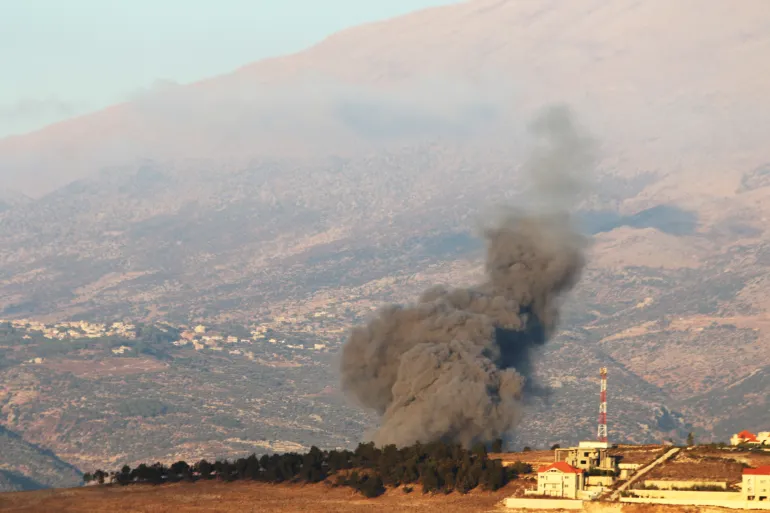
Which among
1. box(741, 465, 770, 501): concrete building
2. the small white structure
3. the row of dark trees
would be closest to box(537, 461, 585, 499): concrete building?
the row of dark trees

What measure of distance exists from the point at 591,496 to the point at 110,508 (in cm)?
3767

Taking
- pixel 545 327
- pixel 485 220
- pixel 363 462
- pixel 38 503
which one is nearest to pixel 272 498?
pixel 363 462

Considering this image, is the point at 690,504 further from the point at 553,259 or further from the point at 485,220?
the point at 485,220

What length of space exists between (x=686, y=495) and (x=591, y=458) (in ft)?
43.7

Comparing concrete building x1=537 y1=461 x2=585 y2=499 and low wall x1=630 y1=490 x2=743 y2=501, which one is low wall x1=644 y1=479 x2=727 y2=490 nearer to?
low wall x1=630 y1=490 x2=743 y2=501

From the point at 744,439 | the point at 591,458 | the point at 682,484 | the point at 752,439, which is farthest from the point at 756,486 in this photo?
the point at 744,439

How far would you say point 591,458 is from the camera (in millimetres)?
133875

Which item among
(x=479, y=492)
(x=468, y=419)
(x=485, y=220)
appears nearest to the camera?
(x=479, y=492)

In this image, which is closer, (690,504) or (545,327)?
(690,504)

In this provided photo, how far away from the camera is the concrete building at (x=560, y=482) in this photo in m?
126

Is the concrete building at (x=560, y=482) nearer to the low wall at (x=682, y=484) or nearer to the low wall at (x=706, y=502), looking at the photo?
the low wall at (x=706, y=502)

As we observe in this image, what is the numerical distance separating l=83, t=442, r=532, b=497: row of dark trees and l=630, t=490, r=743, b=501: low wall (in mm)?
12676

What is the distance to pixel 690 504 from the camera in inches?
4697

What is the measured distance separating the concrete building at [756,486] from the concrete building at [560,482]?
1230cm
